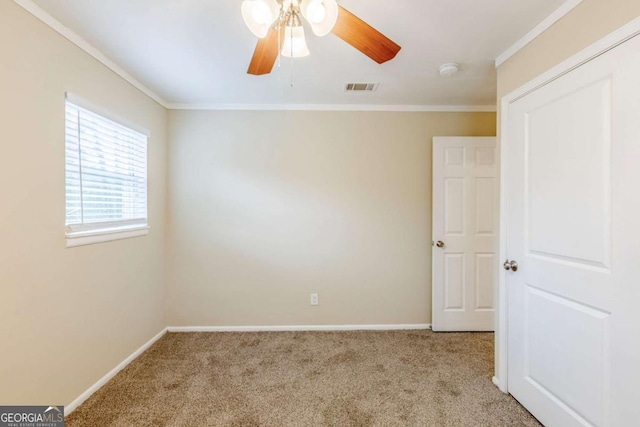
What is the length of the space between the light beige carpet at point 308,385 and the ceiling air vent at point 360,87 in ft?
7.68

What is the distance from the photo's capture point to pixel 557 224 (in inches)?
63.1

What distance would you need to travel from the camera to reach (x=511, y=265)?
6.36 feet

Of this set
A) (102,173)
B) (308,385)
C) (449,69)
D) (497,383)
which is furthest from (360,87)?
(497,383)

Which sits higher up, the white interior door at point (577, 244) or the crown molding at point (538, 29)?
the crown molding at point (538, 29)

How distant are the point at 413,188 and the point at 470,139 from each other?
73 cm

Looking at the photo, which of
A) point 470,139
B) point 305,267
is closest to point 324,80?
point 470,139

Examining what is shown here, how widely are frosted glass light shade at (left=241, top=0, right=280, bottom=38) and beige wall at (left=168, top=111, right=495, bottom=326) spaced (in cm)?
186

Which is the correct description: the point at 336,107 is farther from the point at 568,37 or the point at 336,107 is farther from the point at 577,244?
the point at 577,244

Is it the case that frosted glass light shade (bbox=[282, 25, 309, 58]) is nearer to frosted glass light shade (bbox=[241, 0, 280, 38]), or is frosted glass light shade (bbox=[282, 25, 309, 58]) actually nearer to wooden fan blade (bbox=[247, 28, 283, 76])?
wooden fan blade (bbox=[247, 28, 283, 76])

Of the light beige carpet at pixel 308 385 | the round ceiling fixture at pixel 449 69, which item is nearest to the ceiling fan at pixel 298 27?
the round ceiling fixture at pixel 449 69

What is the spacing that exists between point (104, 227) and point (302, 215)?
1.68m

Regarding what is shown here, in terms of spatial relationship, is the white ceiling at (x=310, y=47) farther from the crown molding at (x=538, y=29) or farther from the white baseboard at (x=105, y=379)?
the white baseboard at (x=105, y=379)

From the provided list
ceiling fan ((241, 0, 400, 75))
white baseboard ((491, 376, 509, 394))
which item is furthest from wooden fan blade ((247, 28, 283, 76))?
white baseboard ((491, 376, 509, 394))

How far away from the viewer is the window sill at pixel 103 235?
1835mm
